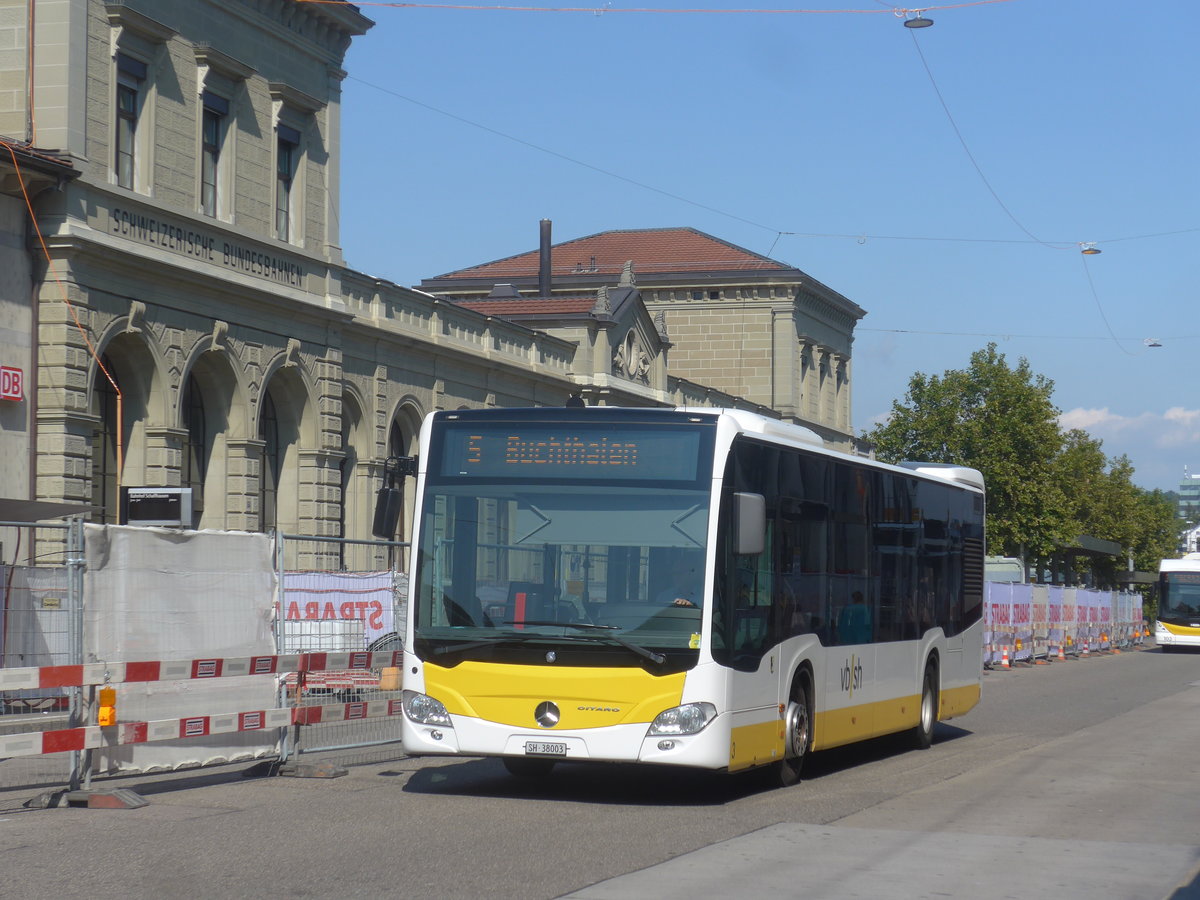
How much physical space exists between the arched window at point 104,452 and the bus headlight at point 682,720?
16989 mm

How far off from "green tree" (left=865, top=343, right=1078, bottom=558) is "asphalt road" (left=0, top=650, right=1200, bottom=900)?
4505 cm

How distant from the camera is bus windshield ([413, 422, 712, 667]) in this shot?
11820 millimetres

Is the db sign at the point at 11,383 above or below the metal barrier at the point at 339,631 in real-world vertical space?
above

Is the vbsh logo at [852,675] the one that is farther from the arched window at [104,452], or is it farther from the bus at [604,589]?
the arched window at [104,452]

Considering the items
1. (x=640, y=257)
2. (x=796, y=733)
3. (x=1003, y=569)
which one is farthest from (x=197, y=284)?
(x=640, y=257)

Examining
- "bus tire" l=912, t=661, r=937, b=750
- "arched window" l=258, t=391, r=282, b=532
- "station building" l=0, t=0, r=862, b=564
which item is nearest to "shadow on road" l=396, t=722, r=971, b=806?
"bus tire" l=912, t=661, r=937, b=750

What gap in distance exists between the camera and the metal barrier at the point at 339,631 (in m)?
14.1

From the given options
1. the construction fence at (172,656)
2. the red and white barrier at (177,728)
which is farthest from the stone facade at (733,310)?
the red and white barrier at (177,728)

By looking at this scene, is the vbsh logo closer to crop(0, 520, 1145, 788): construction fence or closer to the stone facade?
crop(0, 520, 1145, 788): construction fence

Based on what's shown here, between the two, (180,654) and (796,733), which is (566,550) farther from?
(180,654)

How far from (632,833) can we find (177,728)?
12.0 feet

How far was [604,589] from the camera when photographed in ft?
39.0

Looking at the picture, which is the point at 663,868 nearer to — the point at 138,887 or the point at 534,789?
the point at 138,887

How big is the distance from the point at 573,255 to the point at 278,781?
6374 centimetres
